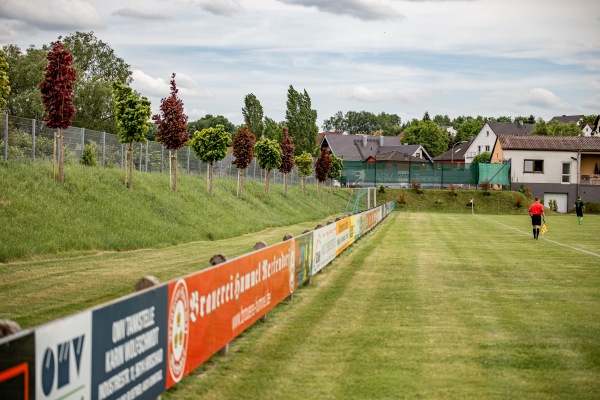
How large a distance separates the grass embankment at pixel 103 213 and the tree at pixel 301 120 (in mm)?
40857

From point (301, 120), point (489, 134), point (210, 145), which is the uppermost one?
point (489, 134)

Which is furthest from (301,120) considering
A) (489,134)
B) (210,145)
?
(489,134)

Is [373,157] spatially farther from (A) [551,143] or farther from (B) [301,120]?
(A) [551,143]

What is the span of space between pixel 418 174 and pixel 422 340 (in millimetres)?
78190

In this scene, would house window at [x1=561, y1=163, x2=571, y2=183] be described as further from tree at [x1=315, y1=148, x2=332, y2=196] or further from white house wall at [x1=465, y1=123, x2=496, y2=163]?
white house wall at [x1=465, y1=123, x2=496, y2=163]

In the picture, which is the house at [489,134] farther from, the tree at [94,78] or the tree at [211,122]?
the tree at [94,78]

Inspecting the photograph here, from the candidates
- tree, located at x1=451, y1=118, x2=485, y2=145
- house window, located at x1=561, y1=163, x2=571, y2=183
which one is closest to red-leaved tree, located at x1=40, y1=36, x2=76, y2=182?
house window, located at x1=561, y1=163, x2=571, y2=183

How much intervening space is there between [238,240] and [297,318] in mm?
19309

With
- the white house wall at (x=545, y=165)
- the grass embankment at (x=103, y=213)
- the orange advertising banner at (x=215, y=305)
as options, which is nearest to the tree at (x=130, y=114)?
the grass embankment at (x=103, y=213)

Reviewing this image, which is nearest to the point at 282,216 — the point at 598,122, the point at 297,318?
the point at 297,318

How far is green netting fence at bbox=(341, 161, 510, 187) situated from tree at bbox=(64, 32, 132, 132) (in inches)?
1095

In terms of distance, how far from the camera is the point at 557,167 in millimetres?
80875

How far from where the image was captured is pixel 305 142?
278 ft

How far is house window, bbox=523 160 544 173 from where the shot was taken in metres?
81.6
